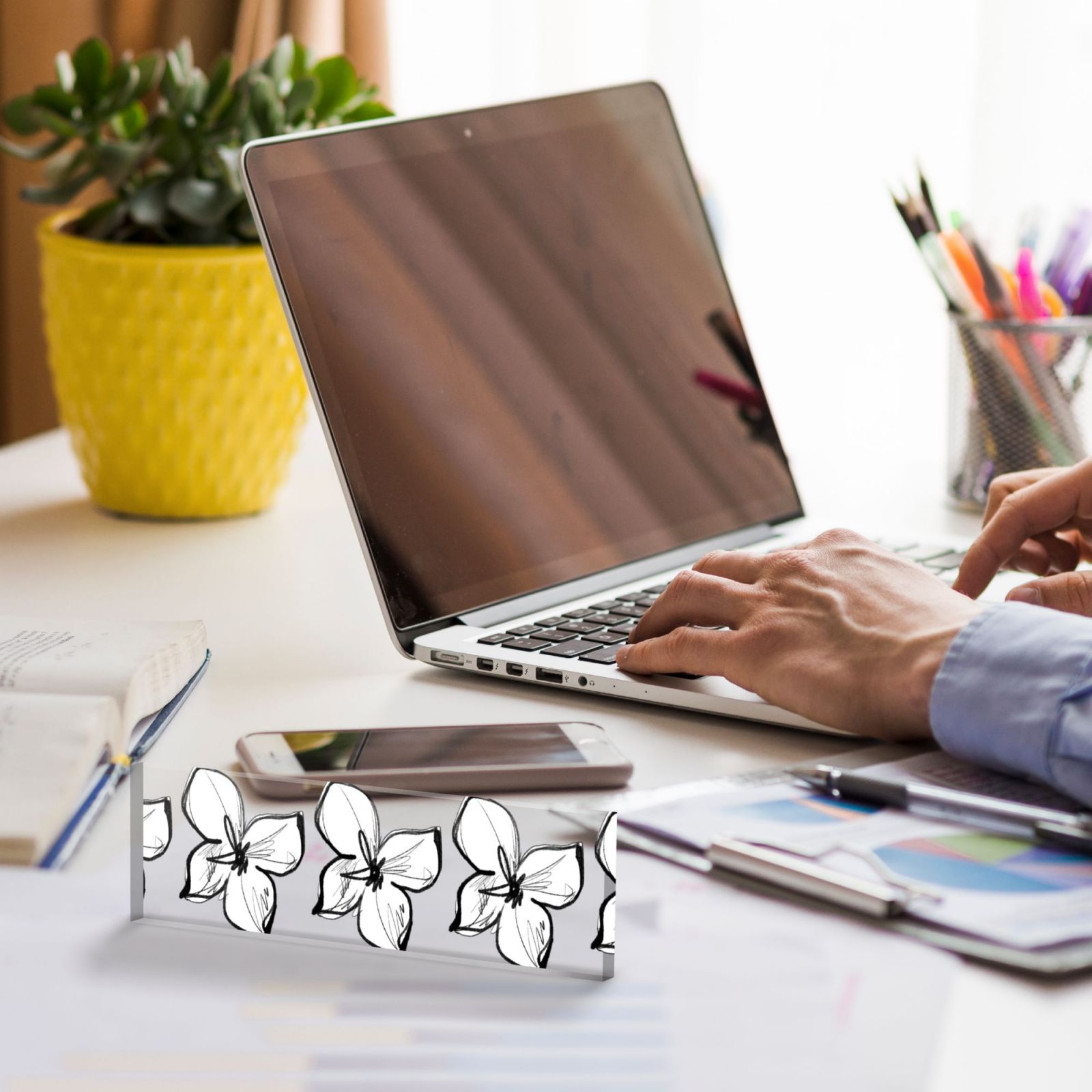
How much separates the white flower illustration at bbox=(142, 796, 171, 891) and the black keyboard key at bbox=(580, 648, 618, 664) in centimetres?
28

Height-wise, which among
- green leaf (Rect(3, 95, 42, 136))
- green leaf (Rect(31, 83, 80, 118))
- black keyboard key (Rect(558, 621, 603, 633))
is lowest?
black keyboard key (Rect(558, 621, 603, 633))

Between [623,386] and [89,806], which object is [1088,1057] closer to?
[89,806]

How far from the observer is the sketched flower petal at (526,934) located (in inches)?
18.8

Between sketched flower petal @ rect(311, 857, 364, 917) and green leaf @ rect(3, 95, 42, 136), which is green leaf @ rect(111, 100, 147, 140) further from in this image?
sketched flower petal @ rect(311, 857, 364, 917)

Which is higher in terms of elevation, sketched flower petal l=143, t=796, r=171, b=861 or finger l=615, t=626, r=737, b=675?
finger l=615, t=626, r=737, b=675

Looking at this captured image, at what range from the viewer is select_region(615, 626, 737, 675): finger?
688 mm

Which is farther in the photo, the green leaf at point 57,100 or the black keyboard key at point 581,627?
the green leaf at point 57,100

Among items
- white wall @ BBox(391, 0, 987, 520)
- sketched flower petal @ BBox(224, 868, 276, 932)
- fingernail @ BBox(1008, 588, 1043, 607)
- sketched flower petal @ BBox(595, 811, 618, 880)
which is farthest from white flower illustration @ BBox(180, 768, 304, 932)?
white wall @ BBox(391, 0, 987, 520)

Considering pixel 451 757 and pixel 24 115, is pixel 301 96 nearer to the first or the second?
pixel 24 115

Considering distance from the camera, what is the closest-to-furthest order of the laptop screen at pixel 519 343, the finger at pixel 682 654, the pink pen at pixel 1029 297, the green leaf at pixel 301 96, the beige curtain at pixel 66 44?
the finger at pixel 682 654 → the laptop screen at pixel 519 343 → the green leaf at pixel 301 96 → the pink pen at pixel 1029 297 → the beige curtain at pixel 66 44

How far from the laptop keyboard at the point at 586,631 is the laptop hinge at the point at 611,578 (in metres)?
0.02

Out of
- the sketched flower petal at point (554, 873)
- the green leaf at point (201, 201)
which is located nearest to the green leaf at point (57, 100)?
the green leaf at point (201, 201)

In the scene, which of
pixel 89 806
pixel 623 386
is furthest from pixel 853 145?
pixel 89 806

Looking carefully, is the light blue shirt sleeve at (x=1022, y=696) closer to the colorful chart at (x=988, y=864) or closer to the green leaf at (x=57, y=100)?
the colorful chart at (x=988, y=864)
